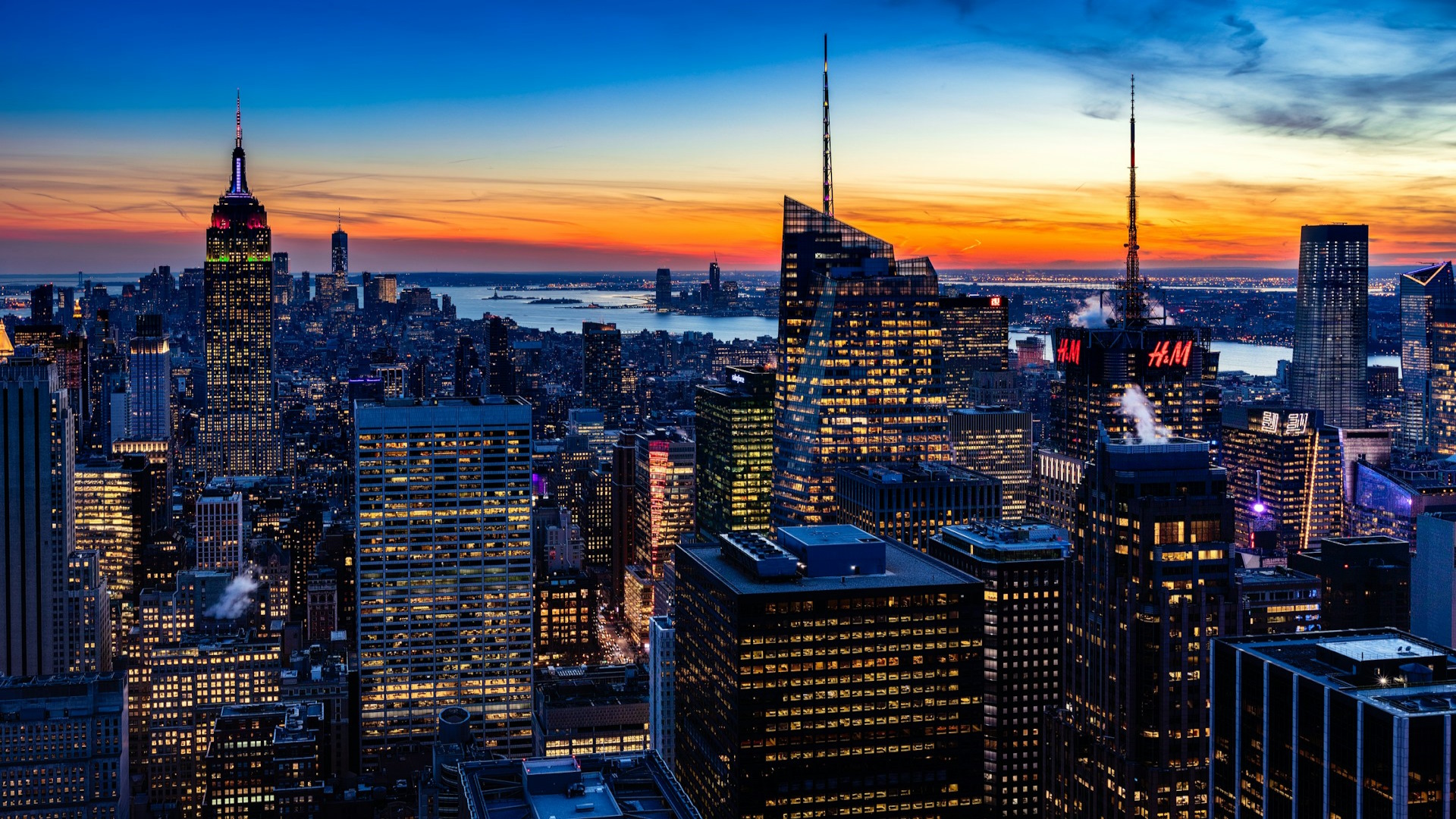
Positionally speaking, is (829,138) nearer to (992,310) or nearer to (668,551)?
(668,551)

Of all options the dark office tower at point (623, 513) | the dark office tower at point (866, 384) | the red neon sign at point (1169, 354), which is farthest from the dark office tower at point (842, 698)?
the dark office tower at point (623, 513)

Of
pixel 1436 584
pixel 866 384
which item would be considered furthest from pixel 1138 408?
pixel 1436 584

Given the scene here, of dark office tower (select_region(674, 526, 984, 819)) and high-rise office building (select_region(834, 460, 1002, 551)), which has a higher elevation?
high-rise office building (select_region(834, 460, 1002, 551))

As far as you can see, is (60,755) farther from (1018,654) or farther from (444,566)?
(1018,654)

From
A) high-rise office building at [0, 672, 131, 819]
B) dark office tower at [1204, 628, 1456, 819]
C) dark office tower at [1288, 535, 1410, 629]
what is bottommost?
high-rise office building at [0, 672, 131, 819]

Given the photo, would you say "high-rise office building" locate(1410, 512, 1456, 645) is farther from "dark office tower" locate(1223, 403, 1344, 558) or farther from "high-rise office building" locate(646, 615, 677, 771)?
"dark office tower" locate(1223, 403, 1344, 558)

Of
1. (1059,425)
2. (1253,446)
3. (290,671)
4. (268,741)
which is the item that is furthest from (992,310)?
(268,741)

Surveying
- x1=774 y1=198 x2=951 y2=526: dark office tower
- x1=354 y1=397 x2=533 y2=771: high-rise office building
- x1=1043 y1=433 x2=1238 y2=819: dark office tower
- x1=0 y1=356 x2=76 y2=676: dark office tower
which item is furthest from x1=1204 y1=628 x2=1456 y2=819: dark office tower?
x1=0 y1=356 x2=76 y2=676: dark office tower
